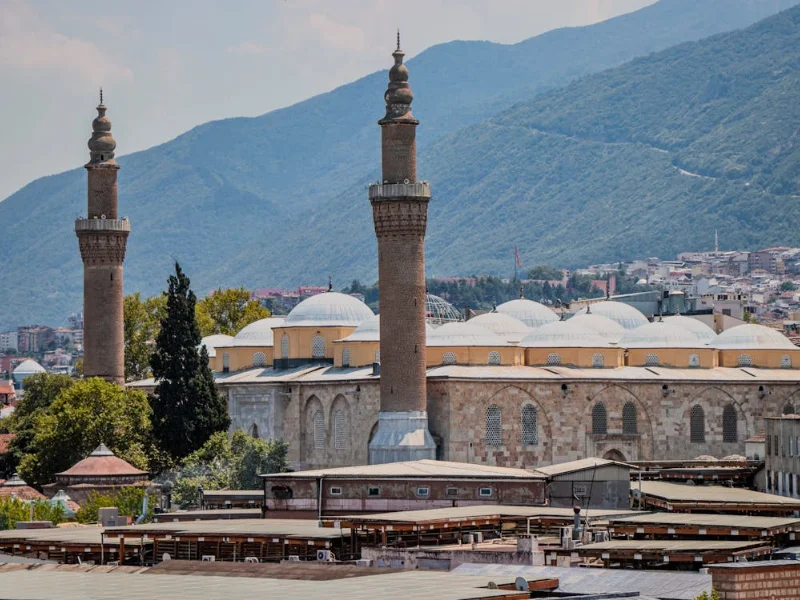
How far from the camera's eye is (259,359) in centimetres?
8962

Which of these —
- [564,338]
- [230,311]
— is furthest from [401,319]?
[230,311]

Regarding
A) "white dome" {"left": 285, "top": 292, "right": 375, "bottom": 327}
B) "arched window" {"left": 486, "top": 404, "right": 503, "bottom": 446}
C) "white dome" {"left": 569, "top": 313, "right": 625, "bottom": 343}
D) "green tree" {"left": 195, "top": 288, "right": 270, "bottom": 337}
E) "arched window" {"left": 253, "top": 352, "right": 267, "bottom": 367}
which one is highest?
"green tree" {"left": 195, "top": 288, "right": 270, "bottom": 337}

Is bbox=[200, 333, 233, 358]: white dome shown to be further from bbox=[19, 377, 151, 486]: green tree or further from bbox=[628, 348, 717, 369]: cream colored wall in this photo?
bbox=[628, 348, 717, 369]: cream colored wall

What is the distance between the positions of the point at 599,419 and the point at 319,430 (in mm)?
11209

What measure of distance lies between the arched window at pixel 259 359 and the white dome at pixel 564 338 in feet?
42.2

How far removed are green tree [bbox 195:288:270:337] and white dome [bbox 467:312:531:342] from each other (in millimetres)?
25424

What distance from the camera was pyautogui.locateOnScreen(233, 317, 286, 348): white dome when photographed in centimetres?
8988

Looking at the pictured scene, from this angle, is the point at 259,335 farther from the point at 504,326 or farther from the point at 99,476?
the point at 99,476

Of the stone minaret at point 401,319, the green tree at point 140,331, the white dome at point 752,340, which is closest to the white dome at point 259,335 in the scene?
the green tree at point 140,331

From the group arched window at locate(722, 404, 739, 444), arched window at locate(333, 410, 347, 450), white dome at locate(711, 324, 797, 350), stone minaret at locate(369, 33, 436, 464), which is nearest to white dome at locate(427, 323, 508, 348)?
arched window at locate(333, 410, 347, 450)

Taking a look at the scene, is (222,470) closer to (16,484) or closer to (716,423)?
(16,484)

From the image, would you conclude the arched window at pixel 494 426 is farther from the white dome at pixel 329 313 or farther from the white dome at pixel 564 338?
the white dome at pixel 329 313

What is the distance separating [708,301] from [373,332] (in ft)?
202

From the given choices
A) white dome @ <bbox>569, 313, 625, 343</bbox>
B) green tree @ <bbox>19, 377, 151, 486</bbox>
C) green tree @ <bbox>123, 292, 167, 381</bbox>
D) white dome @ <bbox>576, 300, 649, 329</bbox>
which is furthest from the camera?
green tree @ <bbox>123, 292, 167, 381</bbox>
